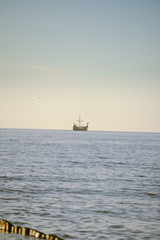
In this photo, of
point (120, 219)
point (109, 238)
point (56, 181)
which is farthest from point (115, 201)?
point (56, 181)

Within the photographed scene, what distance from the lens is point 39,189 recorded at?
18797 millimetres

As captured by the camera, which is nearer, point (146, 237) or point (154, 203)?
point (146, 237)

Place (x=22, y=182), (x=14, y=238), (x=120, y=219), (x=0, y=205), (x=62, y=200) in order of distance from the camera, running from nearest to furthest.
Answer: (x=14, y=238), (x=120, y=219), (x=0, y=205), (x=62, y=200), (x=22, y=182)

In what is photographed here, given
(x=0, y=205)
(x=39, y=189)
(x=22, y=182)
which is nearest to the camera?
(x=0, y=205)

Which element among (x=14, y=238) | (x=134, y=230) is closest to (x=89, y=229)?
(x=134, y=230)

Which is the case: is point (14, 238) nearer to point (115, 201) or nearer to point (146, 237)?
point (146, 237)

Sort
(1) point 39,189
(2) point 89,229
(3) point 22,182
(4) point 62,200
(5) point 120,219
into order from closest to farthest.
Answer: (2) point 89,229 → (5) point 120,219 → (4) point 62,200 → (1) point 39,189 → (3) point 22,182

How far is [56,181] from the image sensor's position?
22.5 meters

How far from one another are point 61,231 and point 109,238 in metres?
1.93

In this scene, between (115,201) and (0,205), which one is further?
(115,201)

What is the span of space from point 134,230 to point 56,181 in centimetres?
1226

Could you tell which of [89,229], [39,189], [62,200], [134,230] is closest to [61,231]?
[89,229]

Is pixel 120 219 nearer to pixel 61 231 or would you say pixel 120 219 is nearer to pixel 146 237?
pixel 146 237

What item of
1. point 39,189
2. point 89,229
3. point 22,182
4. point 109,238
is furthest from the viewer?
point 22,182
